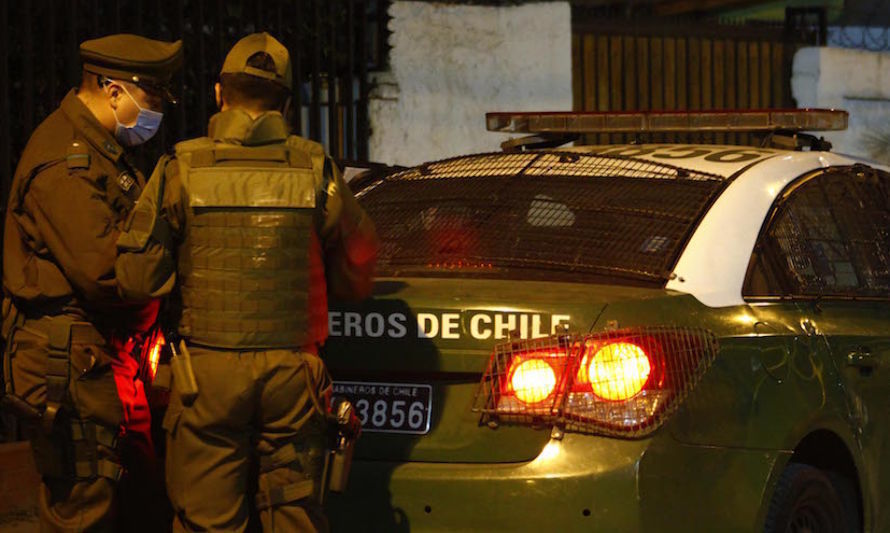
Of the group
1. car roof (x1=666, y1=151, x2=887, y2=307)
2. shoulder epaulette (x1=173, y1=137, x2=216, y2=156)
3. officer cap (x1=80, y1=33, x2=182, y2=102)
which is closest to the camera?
shoulder epaulette (x1=173, y1=137, x2=216, y2=156)

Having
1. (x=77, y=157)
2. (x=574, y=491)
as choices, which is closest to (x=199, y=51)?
(x=77, y=157)

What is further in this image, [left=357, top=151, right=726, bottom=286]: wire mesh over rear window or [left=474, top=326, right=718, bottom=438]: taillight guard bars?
[left=357, top=151, right=726, bottom=286]: wire mesh over rear window

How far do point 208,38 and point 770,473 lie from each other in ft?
17.6

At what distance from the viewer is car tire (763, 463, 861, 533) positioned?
469 cm

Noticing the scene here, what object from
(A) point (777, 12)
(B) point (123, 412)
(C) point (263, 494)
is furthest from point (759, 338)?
(A) point (777, 12)

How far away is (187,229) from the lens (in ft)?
13.8

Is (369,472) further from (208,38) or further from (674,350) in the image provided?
(208,38)

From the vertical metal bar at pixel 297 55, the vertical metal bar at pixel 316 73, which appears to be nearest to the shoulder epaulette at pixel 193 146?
the vertical metal bar at pixel 297 55

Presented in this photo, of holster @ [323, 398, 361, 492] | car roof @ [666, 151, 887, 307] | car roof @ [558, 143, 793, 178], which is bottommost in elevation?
holster @ [323, 398, 361, 492]

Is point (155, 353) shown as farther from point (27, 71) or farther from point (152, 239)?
point (27, 71)

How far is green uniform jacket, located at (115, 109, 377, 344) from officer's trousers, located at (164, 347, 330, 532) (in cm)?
17

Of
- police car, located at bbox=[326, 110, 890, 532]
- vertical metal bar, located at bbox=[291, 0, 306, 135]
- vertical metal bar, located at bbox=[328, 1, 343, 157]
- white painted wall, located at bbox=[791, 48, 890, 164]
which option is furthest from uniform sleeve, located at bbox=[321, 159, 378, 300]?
white painted wall, located at bbox=[791, 48, 890, 164]

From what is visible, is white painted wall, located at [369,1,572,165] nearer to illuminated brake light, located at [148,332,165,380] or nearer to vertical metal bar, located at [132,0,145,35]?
vertical metal bar, located at [132,0,145,35]

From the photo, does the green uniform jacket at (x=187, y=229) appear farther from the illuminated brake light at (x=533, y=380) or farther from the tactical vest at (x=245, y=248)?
the illuminated brake light at (x=533, y=380)
